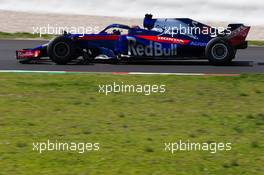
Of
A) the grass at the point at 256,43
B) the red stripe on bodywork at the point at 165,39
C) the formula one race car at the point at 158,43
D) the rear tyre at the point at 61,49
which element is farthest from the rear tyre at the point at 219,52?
the grass at the point at 256,43

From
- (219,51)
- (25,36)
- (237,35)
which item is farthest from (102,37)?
(25,36)

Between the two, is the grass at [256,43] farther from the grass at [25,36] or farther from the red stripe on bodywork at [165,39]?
the red stripe on bodywork at [165,39]

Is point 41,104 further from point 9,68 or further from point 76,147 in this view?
point 9,68

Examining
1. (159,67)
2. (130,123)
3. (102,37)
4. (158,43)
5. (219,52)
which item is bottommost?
(130,123)

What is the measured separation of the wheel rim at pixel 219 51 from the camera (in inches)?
538

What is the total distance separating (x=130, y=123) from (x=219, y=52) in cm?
599

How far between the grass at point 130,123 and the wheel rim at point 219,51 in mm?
1903

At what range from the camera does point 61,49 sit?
13.7 meters

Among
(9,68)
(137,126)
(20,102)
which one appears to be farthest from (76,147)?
(9,68)

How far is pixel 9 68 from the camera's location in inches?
508

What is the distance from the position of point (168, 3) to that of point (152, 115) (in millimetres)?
12197

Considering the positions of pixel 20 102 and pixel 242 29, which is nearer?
pixel 20 102

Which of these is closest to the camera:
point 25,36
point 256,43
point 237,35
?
point 237,35

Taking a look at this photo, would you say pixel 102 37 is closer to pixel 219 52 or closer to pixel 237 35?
pixel 219 52
